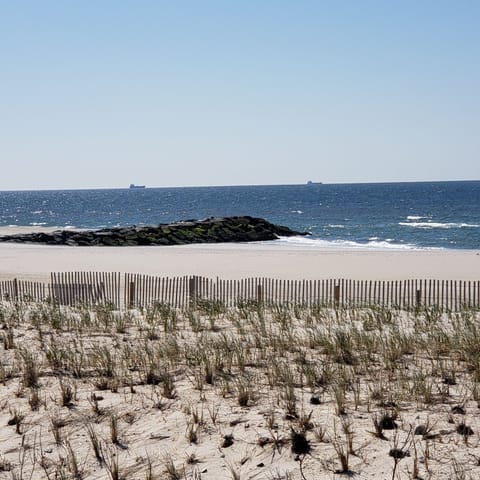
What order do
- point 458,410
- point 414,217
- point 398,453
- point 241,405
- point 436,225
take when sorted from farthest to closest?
point 414,217 < point 436,225 < point 241,405 < point 458,410 < point 398,453

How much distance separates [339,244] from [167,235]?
1401 cm

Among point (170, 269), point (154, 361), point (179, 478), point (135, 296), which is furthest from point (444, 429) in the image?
point (170, 269)

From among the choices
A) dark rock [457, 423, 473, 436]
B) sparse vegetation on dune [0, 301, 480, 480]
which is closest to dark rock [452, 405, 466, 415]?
sparse vegetation on dune [0, 301, 480, 480]

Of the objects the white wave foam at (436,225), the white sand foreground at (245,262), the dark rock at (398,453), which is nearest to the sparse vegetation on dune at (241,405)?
the dark rock at (398,453)

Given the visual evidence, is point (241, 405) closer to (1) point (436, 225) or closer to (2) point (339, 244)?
(2) point (339, 244)

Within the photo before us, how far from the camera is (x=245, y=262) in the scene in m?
42.3

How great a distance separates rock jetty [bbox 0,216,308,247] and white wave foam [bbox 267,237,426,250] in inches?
94.1

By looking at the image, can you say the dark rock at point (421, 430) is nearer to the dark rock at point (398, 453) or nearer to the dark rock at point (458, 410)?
the dark rock at point (398, 453)

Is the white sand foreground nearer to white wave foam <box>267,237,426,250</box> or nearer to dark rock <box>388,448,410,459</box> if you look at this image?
white wave foam <box>267,237,426,250</box>

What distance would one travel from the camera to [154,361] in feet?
31.8

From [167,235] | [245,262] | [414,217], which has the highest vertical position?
[414,217]

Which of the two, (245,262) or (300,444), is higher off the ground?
(300,444)

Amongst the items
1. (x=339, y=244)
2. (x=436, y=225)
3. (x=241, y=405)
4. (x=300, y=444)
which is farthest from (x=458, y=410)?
(x=436, y=225)

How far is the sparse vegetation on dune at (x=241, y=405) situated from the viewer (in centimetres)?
632
